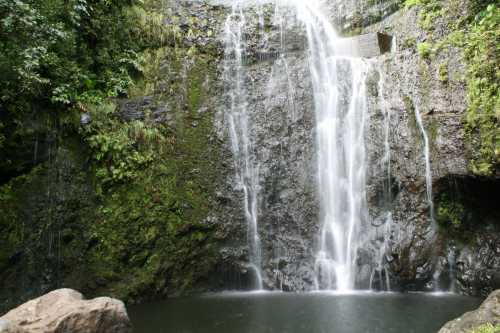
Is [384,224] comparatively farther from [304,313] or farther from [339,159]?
[304,313]

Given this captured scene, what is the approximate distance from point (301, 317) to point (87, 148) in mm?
5675

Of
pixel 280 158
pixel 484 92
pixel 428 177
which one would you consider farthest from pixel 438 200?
pixel 280 158

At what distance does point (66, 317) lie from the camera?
5039mm

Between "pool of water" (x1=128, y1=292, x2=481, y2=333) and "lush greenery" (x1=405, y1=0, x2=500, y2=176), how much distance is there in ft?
9.51

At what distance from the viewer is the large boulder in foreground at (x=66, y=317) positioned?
4.98 meters

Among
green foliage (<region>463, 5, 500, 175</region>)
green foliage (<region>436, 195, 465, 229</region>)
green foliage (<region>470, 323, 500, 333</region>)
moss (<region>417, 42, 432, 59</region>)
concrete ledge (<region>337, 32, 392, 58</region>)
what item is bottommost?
green foliage (<region>470, 323, 500, 333</region>)

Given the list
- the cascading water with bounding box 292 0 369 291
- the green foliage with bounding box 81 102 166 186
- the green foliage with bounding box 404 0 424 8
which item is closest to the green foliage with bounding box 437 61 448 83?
the cascading water with bounding box 292 0 369 291

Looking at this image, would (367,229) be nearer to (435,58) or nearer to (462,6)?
(435,58)

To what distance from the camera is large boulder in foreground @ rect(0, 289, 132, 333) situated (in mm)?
4977

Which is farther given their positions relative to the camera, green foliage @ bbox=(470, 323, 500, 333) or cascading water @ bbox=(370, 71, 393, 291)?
cascading water @ bbox=(370, 71, 393, 291)

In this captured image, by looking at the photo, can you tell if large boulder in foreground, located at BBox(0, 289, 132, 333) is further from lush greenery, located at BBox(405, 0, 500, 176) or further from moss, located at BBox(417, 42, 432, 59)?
moss, located at BBox(417, 42, 432, 59)

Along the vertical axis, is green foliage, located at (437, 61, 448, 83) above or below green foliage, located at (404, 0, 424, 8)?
below

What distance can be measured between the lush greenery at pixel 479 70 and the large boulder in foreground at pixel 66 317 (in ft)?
23.5

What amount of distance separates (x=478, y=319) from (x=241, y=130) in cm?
717
